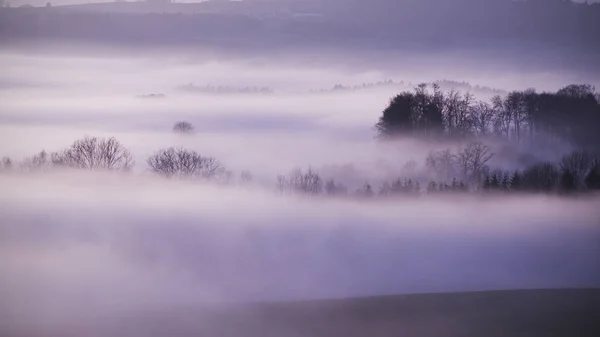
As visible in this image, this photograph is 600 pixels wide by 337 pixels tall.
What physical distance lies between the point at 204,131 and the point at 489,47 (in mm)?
3179

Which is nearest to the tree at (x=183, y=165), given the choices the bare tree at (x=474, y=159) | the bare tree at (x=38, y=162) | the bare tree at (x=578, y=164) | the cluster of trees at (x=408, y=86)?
the bare tree at (x=38, y=162)

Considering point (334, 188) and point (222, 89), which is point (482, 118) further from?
point (222, 89)

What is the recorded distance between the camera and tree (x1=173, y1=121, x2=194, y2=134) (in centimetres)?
684

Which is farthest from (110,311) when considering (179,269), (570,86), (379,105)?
(570,86)

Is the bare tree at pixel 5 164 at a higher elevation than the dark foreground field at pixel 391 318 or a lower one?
higher

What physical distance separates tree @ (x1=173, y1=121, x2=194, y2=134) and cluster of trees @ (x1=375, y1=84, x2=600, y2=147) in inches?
71.9

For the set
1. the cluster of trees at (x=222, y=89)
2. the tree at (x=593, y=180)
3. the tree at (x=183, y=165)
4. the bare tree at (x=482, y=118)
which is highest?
the cluster of trees at (x=222, y=89)

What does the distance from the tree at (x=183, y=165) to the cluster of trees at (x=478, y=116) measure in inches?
65.8

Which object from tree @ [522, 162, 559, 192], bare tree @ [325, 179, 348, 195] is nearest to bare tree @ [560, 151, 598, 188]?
tree @ [522, 162, 559, 192]

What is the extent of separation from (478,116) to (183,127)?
9.61 feet

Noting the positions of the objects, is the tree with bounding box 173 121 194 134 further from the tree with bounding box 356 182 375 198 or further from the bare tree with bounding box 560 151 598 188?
the bare tree with bounding box 560 151 598 188

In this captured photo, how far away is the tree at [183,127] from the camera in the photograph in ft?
22.4

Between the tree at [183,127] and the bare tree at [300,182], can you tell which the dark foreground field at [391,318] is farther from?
the tree at [183,127]

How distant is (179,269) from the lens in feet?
24.7
